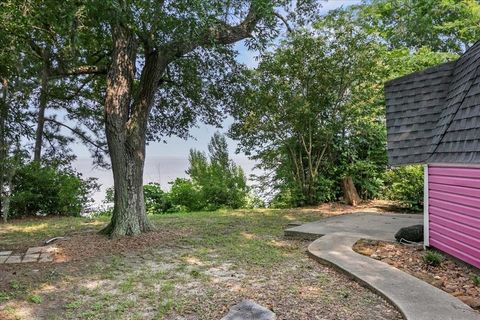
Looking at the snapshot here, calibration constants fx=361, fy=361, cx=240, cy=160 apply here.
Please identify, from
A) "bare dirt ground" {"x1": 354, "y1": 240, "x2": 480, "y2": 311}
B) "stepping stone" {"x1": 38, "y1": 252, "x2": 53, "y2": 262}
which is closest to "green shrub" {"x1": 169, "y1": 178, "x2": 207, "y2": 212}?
"stepping stone" {"x1": 38, "y1": 252, "x2": 53, "y2": 262}

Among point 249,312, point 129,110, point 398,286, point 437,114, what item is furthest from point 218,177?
point 249,312

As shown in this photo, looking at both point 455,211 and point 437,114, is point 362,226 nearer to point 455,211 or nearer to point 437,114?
point 455,211

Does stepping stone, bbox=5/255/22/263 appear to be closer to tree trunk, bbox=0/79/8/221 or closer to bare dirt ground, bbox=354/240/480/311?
tree trunk, bbox=0/79/8/221

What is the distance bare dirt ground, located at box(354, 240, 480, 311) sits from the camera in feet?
11.5

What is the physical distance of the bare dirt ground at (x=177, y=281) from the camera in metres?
3.12

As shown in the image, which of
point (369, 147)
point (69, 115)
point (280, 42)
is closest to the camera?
point (280, 42)

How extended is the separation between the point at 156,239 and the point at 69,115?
657cm

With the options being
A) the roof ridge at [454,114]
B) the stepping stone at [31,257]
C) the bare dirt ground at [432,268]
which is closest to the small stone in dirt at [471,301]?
the bare dirt ground at [432,268]

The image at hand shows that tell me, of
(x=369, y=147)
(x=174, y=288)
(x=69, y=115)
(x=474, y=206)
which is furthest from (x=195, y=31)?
(x=69, y=115)

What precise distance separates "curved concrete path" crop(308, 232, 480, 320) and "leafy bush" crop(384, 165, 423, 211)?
428cm

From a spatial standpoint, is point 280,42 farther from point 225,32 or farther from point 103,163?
point 103,163

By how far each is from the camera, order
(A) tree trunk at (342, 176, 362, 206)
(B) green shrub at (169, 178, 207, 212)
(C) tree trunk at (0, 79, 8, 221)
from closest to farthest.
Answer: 1. (C) tree trunk at (0, 79, 8, 221)
2. (A) tree trunk at (342, 176, 362, 206)
3. (B) green shrub at (169, 178, 207, 212)

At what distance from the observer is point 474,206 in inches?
159

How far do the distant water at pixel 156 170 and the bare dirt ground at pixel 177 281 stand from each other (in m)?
4.36
